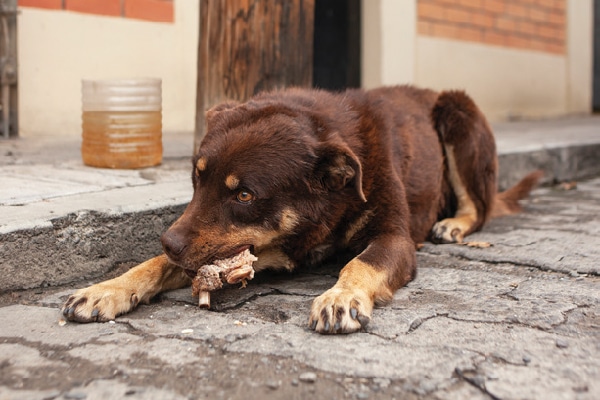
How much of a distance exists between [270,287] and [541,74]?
964cm

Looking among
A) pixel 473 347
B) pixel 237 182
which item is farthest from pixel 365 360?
pixel 237 182

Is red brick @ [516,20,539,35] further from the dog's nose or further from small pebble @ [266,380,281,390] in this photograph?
small pebble @ [266,380,281,390]

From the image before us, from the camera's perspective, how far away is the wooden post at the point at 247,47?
4512 mm

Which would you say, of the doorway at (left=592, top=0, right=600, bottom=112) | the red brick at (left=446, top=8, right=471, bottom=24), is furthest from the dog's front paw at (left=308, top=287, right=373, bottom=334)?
the doorway at (left=592, top=0, right=600, bottom=112)

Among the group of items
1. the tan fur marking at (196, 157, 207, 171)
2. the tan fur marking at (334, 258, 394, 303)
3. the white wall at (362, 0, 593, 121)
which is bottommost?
the tan fur marking at (334, 258, 394, 303)

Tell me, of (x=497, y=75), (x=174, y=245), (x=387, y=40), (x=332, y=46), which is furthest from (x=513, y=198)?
(x=497, y=75)

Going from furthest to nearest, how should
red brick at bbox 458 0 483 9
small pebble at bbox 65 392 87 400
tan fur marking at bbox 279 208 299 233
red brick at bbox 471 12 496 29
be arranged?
1. red brick at bbox 471 12 496 29
2. red brick at bbox 458 0 483 9
3. tan fur marking at bbox 279 208 299 233
4. small pebble at bbox 65 392 87 400

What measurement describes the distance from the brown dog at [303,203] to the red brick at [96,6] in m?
3.60

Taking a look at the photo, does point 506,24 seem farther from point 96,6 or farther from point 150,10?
point 96,6

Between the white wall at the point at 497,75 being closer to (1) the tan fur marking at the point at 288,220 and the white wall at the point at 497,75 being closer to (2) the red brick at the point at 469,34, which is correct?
(2) the red brick at the point at 469,34

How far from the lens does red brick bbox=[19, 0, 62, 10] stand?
20.6 ft

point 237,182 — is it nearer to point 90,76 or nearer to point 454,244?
point 454,244

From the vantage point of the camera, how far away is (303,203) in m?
3.07

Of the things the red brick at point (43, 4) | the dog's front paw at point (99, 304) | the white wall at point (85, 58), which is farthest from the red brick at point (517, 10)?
the dog's front paw at point (99, 304)
